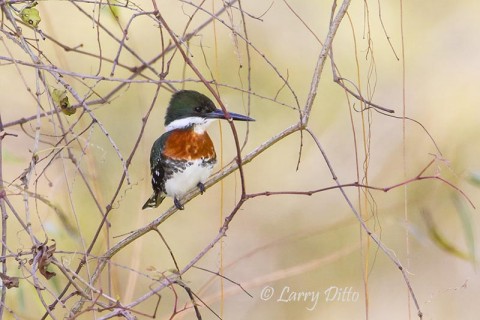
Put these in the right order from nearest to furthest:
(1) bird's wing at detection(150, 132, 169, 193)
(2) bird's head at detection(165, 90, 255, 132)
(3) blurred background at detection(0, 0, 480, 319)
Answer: (2) bird's head at detection(165, 90, 255, 132)
(1) bird's wing at detection(150, 132, 169, 193)
(3) blurred background at detection(0, 0, 480, 319)

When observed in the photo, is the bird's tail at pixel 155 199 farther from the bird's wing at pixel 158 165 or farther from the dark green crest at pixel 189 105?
the dark green crest at pixel 189 105

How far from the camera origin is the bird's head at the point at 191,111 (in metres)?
3.25

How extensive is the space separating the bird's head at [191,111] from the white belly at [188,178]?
15 cm

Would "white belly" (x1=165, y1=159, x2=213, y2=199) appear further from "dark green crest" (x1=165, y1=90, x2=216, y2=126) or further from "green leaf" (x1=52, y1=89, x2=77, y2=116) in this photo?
"green leaf" (x1=52, y1=89, x2=77, y2=116)

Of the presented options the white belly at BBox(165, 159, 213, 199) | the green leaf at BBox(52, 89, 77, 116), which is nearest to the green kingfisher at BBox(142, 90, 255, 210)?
the white belly at BBox(165, 159, 213, 199)

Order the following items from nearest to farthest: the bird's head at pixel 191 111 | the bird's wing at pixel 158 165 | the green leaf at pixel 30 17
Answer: the green leaf at pixel 30 17, the bird's head at pixel 191 111, the bird's wing at pixel 158 165

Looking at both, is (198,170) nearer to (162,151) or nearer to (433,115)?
(162,151)

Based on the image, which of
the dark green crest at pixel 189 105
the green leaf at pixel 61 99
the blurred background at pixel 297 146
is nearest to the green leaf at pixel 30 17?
the green leaf at pixel 61 99

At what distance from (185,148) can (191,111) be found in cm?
14

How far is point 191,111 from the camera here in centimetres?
332

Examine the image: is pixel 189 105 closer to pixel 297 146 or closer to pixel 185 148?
pixel 185 148

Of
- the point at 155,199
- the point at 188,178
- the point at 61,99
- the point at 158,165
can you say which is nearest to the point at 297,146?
the point at 155,199

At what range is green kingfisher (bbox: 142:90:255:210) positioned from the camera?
10.7 feet

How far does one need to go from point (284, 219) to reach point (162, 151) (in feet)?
5.91
